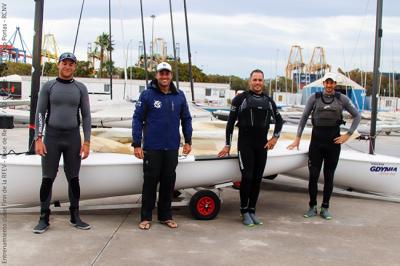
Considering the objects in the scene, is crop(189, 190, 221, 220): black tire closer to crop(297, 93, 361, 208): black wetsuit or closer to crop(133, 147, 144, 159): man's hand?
crop(133, 147, 144, 159): man's hand

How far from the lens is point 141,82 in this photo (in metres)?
43.2

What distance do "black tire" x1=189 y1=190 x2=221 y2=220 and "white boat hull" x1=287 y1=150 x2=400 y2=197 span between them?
5.59 ft

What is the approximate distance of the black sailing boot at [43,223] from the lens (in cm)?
411

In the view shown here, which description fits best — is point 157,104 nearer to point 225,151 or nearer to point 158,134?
point 158,134

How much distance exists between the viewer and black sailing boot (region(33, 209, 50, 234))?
4.11 metres

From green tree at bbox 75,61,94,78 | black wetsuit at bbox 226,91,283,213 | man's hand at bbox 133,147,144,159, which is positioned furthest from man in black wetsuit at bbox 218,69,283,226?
green tree at bbox 75,61,94,78

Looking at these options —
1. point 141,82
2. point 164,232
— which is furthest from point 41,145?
point 141,82

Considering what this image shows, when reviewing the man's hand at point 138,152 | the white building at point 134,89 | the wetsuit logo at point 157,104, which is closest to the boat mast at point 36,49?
the man's hand at point 138,152

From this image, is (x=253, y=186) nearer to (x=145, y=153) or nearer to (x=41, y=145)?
(x=145, y=153)

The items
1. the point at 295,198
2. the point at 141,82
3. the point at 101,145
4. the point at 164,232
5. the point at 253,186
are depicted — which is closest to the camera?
the point at 164,232

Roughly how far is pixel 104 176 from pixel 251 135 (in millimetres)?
1492

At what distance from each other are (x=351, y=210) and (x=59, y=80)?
355cm

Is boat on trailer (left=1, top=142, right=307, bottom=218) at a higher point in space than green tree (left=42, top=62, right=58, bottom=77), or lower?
lower

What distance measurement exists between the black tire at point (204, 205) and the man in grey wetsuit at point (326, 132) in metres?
1.03
